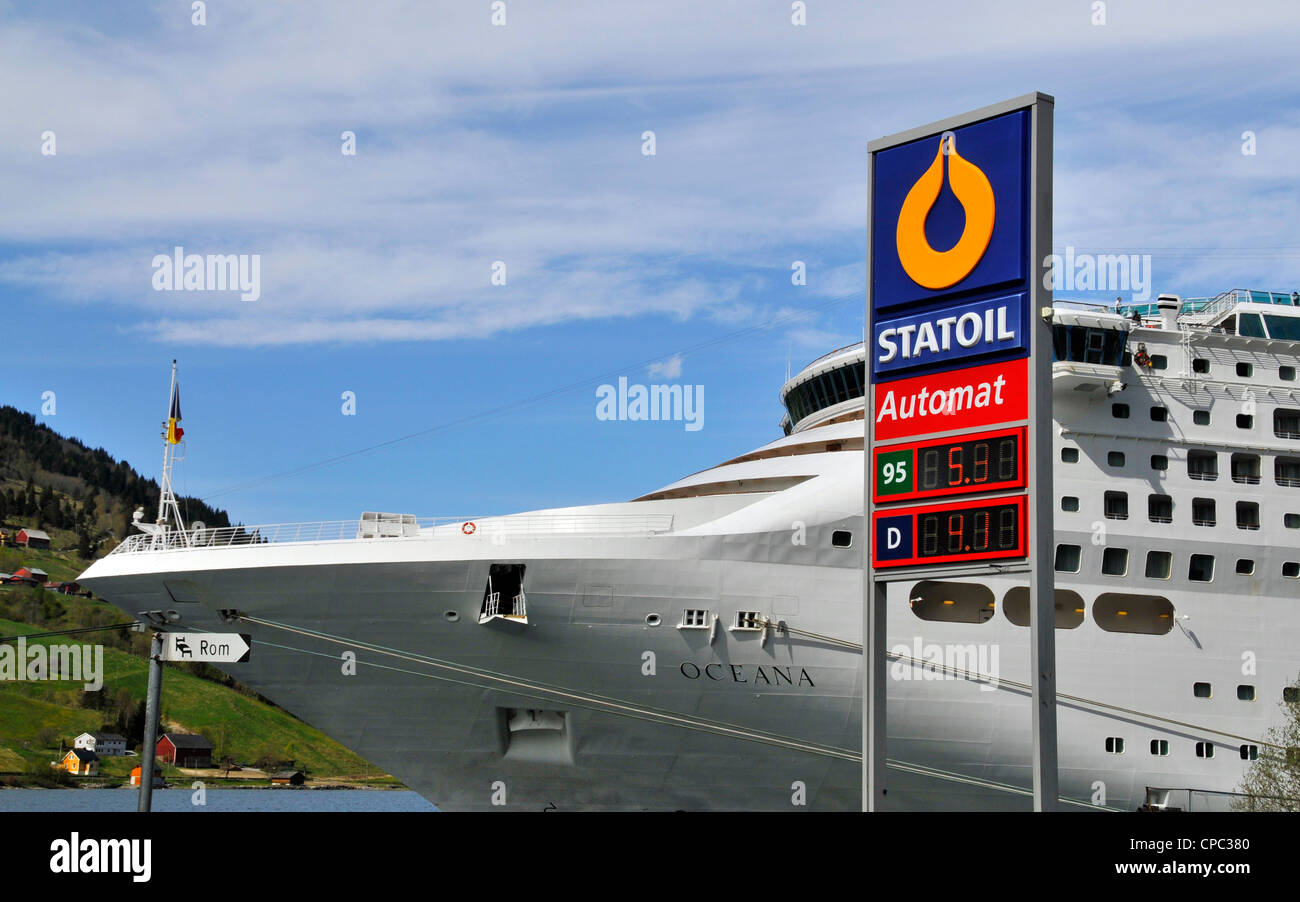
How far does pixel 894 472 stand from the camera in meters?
17.8

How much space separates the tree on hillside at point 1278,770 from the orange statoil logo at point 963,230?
13.0 m

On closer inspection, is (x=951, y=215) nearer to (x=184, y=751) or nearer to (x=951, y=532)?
(x=951, y=532)

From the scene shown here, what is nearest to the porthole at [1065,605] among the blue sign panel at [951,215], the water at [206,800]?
the blue sign panel at [951,215]

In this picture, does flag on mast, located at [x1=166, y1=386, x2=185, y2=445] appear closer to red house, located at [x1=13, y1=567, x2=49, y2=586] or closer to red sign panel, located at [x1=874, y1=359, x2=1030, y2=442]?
red sign panel, located at [x1=874, y1=359, x2=1030, y2=442]

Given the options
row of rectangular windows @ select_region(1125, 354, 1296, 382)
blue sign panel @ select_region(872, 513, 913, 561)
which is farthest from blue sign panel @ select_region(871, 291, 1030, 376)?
row of rectangular windows @ select_region(1125, 354, 1296, 382)

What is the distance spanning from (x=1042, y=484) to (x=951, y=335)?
2382 millimetres

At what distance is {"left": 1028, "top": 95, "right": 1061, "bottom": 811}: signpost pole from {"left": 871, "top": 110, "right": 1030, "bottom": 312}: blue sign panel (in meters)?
0.19

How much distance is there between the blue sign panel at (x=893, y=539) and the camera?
17.4 meters

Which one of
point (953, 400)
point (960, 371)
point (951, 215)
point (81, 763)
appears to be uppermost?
point (951, 215)

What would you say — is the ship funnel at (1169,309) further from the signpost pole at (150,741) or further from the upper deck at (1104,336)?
the signpost pole at (150,741)

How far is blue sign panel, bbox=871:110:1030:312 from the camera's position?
1684 centimetres

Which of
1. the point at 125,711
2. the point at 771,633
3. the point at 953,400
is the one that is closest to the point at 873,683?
the point at 953,400
